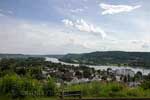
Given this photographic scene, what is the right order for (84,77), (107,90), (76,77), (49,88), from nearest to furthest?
(49,88), (107,90), (76,77), (84,77)

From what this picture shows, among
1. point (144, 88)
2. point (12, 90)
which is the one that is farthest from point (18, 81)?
point (144, 88)

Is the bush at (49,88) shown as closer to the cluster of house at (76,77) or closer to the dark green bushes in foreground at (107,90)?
the cluster of house at (76,77)

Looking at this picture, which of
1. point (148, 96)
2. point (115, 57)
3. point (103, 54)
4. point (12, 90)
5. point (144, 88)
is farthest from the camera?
point (103, 54)

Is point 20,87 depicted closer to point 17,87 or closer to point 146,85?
point 17,87

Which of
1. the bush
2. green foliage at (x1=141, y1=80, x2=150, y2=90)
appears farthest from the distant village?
green foliage at (x1=141, y1=80, x2=150, y2=90)

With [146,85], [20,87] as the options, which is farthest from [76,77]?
[20,87]

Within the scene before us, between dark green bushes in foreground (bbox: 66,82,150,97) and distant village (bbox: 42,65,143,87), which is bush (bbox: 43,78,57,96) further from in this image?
dark green bushes in foreground (bbox: 66,82,150,97)

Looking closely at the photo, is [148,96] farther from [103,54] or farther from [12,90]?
[103,54]

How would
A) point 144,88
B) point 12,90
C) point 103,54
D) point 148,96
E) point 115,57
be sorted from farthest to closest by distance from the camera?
point 103,54, point 115,57, point 144,88, point 148,96, point 12,90

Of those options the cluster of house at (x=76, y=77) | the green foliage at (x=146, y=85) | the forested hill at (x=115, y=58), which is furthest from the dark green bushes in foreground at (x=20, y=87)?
the forested hill at (x=115, y=58)
